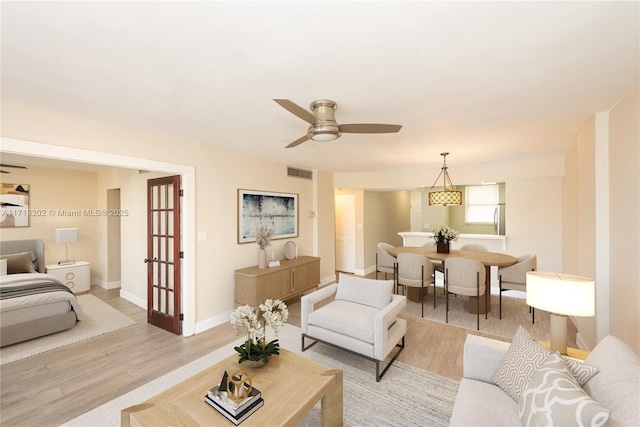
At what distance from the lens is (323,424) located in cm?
190

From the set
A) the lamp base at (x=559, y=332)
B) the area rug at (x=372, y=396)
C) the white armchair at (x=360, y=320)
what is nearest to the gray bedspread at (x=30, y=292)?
the area rug at (x=372, y=396)

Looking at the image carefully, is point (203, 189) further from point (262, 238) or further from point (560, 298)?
point (560, 298)

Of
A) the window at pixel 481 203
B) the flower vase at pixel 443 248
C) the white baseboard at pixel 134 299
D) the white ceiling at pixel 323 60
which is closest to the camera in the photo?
the white ceiling at pixel 323 60

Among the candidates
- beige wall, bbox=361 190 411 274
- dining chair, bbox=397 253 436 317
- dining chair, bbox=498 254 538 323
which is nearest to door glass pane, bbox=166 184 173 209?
dining chair, bbox=397 253 436 317

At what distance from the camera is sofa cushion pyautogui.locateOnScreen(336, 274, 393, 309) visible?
3019mm

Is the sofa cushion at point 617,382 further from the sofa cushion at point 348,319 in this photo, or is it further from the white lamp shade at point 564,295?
the sofa cushion at point 348,319

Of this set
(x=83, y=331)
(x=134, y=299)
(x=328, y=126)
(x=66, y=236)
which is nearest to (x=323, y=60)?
(x=328, y=126)

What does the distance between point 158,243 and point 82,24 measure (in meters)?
3.08

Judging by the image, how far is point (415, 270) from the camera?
4.24 m

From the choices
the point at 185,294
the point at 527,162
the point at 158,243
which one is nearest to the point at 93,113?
the point at 158,243

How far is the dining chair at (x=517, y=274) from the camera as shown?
399cm

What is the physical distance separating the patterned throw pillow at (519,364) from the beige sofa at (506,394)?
6 cm

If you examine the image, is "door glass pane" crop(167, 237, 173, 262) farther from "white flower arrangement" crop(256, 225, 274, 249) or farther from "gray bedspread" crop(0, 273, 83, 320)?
"gray bedspread" crop(0, 273, 83, 320)

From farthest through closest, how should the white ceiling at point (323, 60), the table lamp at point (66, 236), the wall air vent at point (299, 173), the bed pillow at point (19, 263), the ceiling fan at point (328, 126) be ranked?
the wall air vent at point (299, 173) < the table lamp at point (66, 236) < the bed pillow at point (19, 263) < the ceiling fan at point (328, 126) < the white ceiling at point (323, 60)
